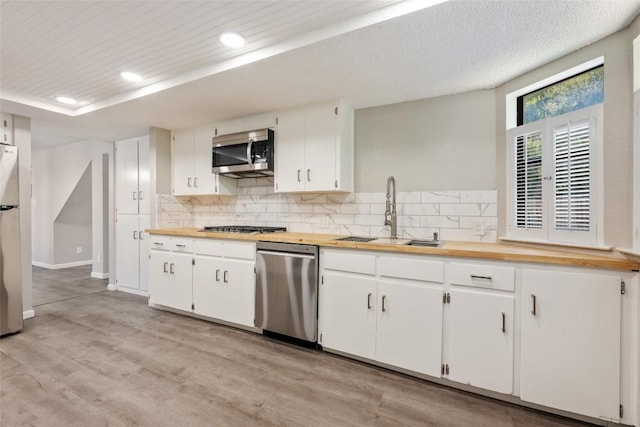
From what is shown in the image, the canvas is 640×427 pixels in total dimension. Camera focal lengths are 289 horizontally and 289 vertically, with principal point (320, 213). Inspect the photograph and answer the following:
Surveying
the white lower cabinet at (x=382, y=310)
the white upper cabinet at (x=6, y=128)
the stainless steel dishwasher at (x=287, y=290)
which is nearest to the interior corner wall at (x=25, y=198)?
the white upper cabinet at (x=6, y=128)

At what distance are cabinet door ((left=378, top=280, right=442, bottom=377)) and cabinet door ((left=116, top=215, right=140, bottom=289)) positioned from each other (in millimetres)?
3689

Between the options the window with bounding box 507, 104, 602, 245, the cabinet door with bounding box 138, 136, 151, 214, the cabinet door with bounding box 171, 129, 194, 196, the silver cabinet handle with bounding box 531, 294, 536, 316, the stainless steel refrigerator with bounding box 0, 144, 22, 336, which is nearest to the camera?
the silver cabinet handle with bounding box 531, 294, 536, 316

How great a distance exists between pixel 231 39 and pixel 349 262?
5.96ft

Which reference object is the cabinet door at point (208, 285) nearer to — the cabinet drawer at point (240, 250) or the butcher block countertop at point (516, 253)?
the cabinet drawer at point (240, 250)

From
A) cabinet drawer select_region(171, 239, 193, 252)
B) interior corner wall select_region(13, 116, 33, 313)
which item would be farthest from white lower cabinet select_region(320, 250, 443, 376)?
interior corner wall select_region(13, 116, 33, 313)

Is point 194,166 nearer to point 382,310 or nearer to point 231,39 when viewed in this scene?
point 231,39

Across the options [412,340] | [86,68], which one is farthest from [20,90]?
[412,340]

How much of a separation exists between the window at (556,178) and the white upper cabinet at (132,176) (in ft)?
14.1

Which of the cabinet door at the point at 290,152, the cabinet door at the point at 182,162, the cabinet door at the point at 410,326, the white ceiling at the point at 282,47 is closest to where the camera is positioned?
the white ceiling at the point at 282,47

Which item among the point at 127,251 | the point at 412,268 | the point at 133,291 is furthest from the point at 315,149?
the point at 133,291

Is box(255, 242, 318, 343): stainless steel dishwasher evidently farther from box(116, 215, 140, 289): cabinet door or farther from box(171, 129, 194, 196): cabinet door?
box(116, 215, 140, 289): cabinet door

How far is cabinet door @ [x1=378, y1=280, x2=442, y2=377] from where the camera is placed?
201 centimetres

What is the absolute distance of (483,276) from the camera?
1.89 m

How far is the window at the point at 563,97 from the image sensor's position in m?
1.91
